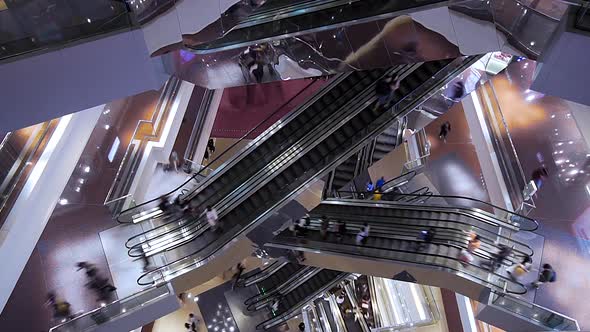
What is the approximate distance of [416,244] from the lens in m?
9.03

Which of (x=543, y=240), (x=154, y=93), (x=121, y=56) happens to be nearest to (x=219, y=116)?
(x=154, y=93)

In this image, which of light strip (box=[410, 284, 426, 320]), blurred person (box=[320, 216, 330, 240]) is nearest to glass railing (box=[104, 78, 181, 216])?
blurred person (box=[320, 216, 330, 240])

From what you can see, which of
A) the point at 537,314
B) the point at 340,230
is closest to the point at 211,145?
the point at 340,230

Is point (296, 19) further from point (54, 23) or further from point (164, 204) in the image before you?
point (164, 204)

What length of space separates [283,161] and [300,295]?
4905 mm

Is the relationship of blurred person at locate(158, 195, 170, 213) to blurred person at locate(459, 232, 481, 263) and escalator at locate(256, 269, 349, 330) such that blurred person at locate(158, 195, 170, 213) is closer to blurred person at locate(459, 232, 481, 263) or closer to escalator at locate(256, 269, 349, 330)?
escalator at locate(256, 269, 349, 330)

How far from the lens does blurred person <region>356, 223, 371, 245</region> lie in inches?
375

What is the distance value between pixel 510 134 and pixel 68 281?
8352 millimetres

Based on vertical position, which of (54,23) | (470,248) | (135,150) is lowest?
(470,248)

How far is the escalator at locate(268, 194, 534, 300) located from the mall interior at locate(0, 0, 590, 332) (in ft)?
0.11

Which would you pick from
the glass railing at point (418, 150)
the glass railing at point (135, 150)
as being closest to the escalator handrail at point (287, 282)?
the glass railing at point (418, 150)

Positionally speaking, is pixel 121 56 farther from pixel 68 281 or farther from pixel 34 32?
pixel 68 281

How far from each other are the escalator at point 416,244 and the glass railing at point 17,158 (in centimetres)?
440

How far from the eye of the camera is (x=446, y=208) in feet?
31.0
